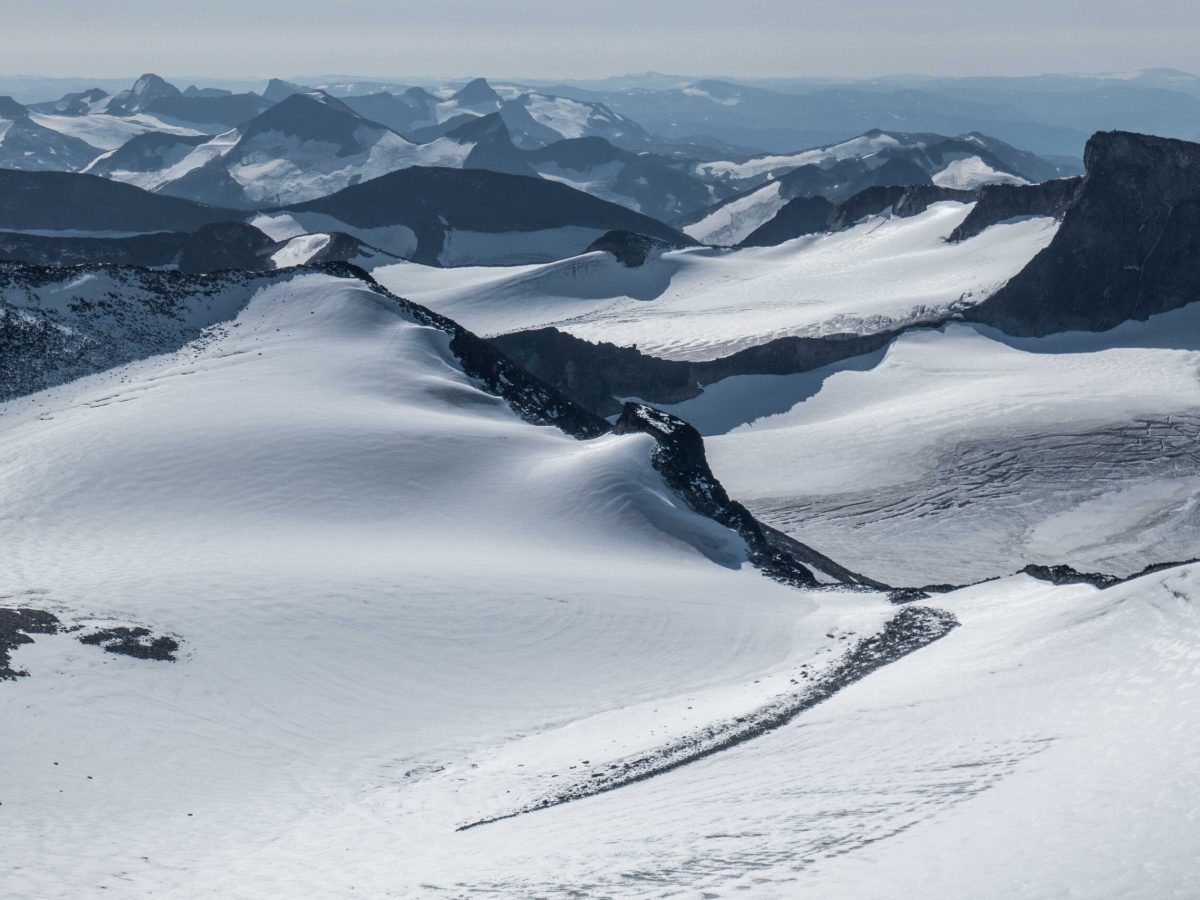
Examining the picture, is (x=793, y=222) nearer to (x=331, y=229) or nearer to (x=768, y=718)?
(x=331, y=229)

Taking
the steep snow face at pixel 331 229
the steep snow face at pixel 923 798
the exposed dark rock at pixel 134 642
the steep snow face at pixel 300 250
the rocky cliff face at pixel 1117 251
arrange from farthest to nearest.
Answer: the steep snow face at pixel 331 229, the steep snow face at pixel 300 250, the rocky cliff face at pixel 1117 251, the exposed dark rock at pixel 134 642, the steep snow face at pixel 923 798

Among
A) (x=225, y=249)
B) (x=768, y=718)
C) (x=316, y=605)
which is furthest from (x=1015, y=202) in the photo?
(x=316, y=605)

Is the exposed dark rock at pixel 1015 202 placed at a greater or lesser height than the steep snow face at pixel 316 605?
greater

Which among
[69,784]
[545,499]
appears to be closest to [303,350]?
[545,499]

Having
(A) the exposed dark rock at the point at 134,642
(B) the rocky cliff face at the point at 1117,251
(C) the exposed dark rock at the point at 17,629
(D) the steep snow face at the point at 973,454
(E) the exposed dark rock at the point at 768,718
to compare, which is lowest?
(D) the steep snow face at the point at 973,454

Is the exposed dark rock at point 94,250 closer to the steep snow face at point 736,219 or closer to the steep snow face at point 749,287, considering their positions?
the steep snow face at point 749,287

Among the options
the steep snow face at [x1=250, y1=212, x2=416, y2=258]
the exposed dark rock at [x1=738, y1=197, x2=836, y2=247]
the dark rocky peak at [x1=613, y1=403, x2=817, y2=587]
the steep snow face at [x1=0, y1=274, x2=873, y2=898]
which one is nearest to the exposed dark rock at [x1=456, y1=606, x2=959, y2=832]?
the steep snow face at [x1=0, y1=274, x2=873, y2=898]

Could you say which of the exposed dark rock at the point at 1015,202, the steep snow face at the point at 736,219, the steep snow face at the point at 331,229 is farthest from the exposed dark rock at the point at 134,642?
the steep snow face at the point at 736,219

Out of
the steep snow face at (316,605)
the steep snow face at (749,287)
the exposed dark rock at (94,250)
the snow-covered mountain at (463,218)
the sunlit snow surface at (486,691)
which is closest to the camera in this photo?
the sunlit snow surface at (486,691)
